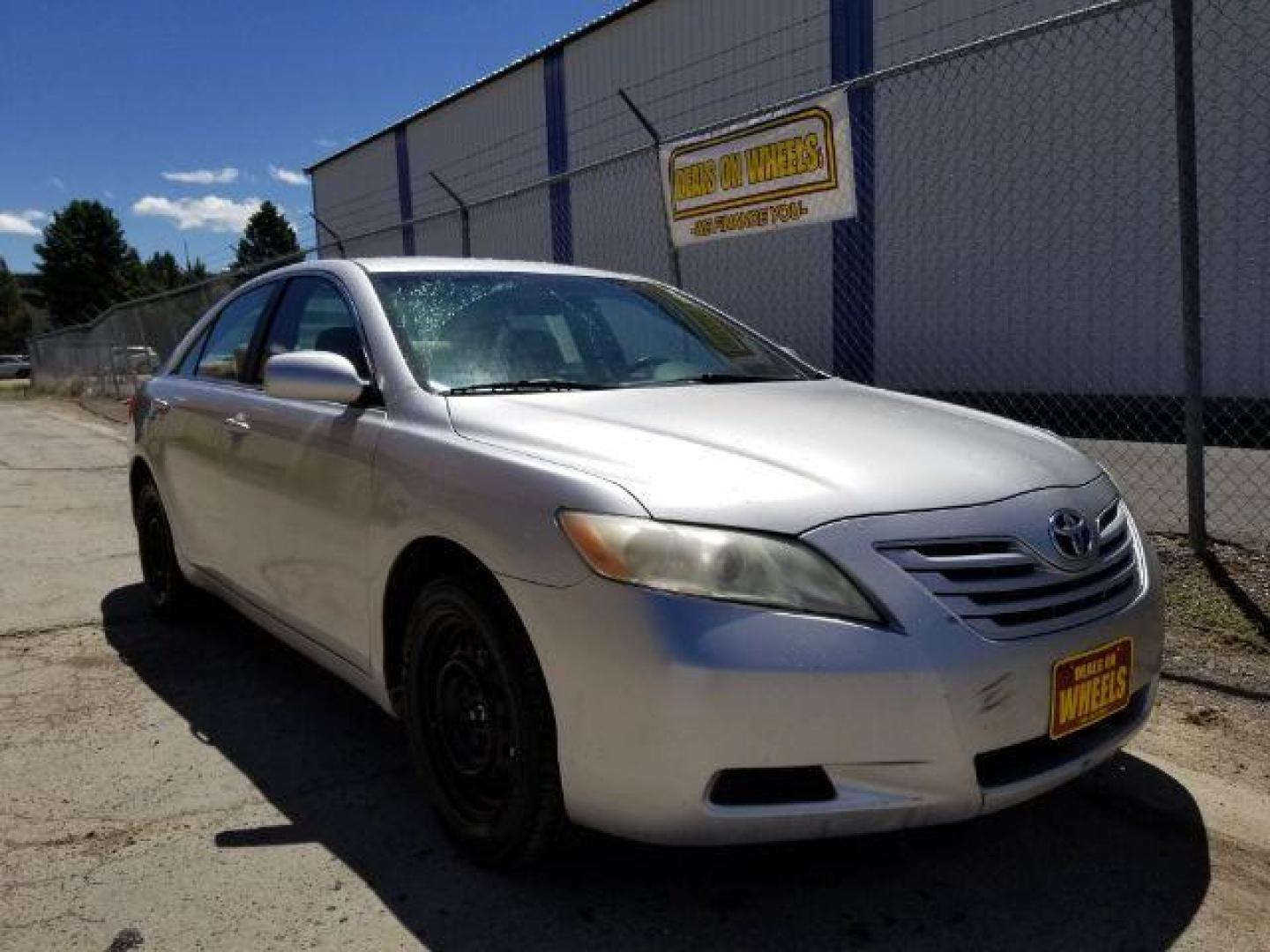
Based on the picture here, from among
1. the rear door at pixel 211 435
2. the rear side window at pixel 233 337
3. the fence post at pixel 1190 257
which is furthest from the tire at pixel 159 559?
the fence post at pixel 1190 257

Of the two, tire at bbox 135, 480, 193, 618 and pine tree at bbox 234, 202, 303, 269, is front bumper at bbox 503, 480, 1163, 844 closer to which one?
tire at bbox 135, 480, 193, 618

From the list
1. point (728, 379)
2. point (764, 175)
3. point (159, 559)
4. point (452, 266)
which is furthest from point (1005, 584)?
point (764, 175)

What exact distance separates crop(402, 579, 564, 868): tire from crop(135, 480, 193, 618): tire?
2290 millimetres

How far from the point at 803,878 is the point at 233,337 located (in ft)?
10.1

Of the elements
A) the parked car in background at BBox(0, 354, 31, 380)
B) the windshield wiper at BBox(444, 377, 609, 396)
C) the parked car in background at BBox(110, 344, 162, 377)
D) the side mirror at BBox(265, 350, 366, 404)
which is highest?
the parked car in background at BBox(0, 354, 31, 380)

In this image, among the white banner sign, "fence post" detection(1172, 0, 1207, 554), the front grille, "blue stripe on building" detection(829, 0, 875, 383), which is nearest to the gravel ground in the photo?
the front grille

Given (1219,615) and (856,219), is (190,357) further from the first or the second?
(856,219)

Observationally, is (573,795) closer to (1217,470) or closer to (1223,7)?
(1217,470)

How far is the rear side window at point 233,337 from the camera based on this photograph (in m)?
4.04

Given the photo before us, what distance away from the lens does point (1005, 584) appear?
216 centimetres

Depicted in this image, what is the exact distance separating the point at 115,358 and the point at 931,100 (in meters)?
16.5

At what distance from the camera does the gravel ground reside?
2295 millimetres

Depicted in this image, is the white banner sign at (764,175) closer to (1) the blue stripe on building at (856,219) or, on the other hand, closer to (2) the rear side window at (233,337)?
(2) the rear side window at (233,337)

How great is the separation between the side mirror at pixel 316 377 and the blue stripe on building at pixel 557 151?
45.0 feet
